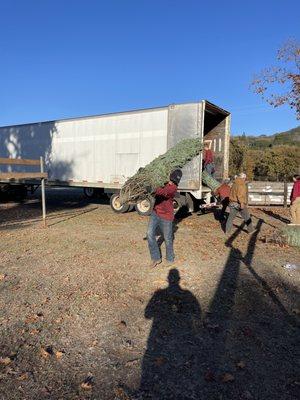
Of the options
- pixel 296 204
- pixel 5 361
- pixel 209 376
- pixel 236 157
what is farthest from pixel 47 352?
pixel 236 157

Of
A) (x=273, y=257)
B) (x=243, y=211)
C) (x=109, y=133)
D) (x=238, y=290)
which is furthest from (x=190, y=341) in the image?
(x=109, y=133)

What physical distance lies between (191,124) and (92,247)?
552cm

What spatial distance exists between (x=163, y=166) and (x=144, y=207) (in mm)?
2369

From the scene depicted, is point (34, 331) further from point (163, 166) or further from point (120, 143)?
point (120, 143)

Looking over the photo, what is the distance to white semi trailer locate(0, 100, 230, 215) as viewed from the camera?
12.0m

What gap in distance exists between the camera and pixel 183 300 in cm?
526

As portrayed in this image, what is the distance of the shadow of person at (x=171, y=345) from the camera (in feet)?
10.8

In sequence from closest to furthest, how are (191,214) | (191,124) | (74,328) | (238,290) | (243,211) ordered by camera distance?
1. (74,328)
2. (238,290)
3. (243,211)
4. (191,124)
5. (191,214)

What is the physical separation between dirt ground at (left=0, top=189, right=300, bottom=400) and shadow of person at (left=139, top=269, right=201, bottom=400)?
1 cm

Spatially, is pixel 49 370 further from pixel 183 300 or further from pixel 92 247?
pixel 92 247

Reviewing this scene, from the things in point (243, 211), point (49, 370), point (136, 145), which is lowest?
point (49, 370)

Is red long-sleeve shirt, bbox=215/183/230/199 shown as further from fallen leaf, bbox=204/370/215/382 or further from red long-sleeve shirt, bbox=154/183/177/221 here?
fallen leaf, bbox=204/370/215/382

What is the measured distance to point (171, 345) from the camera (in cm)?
402

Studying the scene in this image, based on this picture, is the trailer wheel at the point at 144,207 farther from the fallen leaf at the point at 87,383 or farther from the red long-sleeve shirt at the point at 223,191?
the fallen leaf at the point at 87,383
